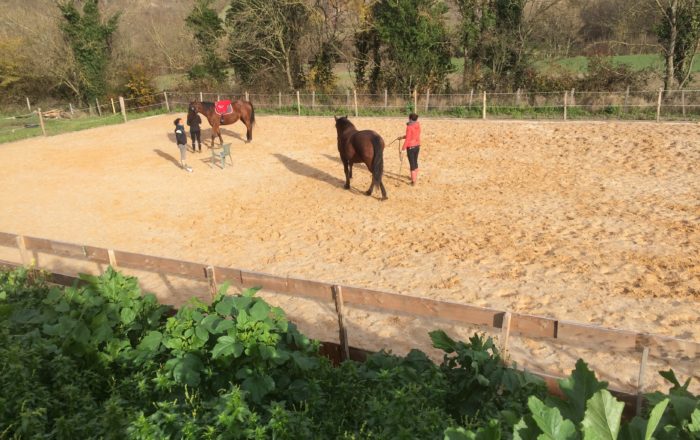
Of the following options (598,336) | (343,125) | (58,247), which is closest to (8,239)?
(58,247)

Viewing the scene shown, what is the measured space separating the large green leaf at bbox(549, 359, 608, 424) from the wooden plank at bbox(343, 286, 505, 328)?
242 centimetres

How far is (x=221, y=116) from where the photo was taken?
14625mm

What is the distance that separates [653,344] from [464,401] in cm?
159

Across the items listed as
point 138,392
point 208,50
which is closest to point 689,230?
point 138,392

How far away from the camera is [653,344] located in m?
3.46

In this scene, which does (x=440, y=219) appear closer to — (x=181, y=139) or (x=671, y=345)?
(x=671, y=345)

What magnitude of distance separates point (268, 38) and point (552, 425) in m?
24.7

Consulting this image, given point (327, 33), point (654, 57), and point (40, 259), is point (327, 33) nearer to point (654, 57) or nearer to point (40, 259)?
point (654, 57)

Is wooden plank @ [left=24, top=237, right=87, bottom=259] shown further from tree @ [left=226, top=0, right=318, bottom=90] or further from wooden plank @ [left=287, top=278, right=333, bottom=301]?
tree @ [left=226, top=0, right=318, bottom=90]

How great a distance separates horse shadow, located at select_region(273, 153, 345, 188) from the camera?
11.1m

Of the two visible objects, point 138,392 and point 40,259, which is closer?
point 138,392

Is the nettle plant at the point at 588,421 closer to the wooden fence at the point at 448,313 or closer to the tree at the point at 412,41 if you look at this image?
the wooden fence at the point at 448,313

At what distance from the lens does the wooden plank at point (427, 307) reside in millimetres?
3914

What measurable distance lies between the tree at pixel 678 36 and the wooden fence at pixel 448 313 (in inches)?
638
